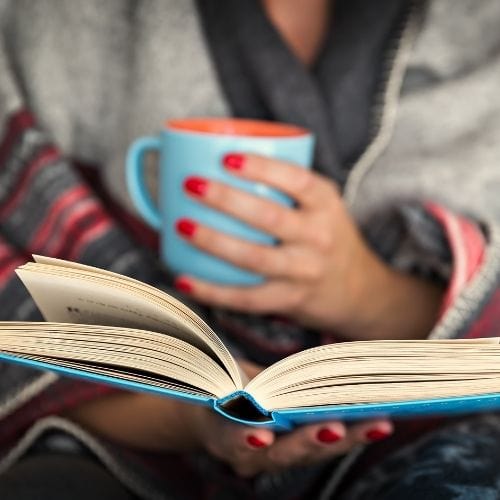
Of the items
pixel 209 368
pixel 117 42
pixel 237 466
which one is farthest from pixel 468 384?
pixel 117 42

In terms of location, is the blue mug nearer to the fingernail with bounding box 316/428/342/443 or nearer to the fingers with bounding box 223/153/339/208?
the fingers with bounding box 223/153/339/208

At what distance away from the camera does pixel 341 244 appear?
708 millimetres

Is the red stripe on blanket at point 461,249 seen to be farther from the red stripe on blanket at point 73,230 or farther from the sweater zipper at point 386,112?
the red stripe on blanket at point 73,230

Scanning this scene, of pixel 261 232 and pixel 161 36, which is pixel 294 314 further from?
pixel 161 36

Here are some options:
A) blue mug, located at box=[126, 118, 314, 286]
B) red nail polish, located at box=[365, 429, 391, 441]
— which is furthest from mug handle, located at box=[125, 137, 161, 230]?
red nail polish, located at box=[365, 429, 391, 441]

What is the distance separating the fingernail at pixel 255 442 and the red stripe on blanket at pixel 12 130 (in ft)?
1.58

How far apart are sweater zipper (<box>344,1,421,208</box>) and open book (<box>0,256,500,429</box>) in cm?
46

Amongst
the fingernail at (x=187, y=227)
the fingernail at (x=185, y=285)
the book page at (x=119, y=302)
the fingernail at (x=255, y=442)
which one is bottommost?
the fingernail at (x=255, y=442)

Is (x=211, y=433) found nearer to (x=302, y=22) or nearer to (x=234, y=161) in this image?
(x=234, y=161)

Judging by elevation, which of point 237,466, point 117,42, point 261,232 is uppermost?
point 117,42

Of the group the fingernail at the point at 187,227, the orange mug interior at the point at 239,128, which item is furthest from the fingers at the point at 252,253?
the orange mug interior at the point at 239,128

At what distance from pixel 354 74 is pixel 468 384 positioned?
0.53 meters

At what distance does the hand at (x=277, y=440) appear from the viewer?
0.52 meters

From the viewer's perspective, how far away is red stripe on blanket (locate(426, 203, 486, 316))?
2.31 ft
